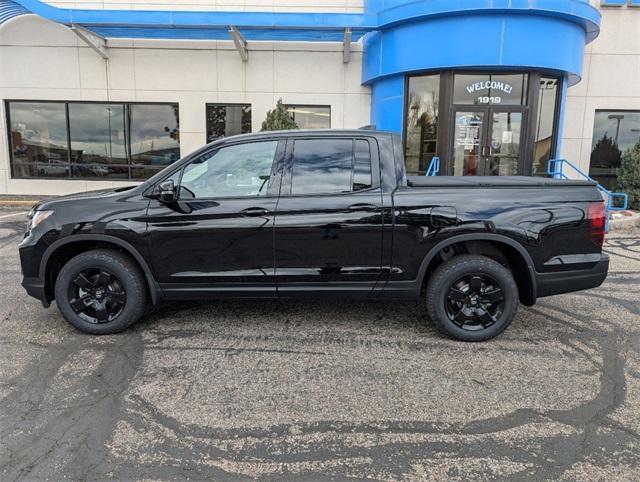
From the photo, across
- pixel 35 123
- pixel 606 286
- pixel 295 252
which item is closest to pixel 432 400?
pixel 295 252

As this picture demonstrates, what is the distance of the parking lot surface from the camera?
2.73 meters

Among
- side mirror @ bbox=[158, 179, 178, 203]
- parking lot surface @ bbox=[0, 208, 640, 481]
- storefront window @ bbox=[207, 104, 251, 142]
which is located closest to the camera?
parking lot surface @ bbox=[0, 208, 640, 481]

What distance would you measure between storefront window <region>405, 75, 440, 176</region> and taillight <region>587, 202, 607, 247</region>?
721cm

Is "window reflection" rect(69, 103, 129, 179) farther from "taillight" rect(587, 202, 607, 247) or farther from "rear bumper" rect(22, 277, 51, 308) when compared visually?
"taillight" rect(587, 202, 607, 247)

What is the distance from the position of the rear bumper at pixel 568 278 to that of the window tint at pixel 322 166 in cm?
188

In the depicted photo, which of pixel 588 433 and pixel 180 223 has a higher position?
pixel 180 223

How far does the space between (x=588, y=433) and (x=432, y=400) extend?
0.95 meters

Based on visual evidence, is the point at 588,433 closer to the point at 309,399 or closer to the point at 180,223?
the point at 309,399

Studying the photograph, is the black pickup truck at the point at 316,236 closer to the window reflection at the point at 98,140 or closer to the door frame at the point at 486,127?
the door frame at the point at 486,127

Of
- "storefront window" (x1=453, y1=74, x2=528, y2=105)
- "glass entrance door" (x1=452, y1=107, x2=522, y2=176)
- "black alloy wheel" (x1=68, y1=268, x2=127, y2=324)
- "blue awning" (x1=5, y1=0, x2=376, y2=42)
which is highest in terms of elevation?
"blue awning" (x1=5, y1=0, x2=376, y2=42)

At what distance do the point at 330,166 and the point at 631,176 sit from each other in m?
11.1

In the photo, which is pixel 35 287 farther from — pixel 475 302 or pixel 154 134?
pixel 154 134

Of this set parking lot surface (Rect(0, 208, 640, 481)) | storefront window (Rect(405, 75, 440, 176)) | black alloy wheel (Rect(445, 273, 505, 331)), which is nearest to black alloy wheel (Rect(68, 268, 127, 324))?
parking lot surface (Rect(0, 208, 640, 481))

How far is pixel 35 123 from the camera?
13570 millimetres
